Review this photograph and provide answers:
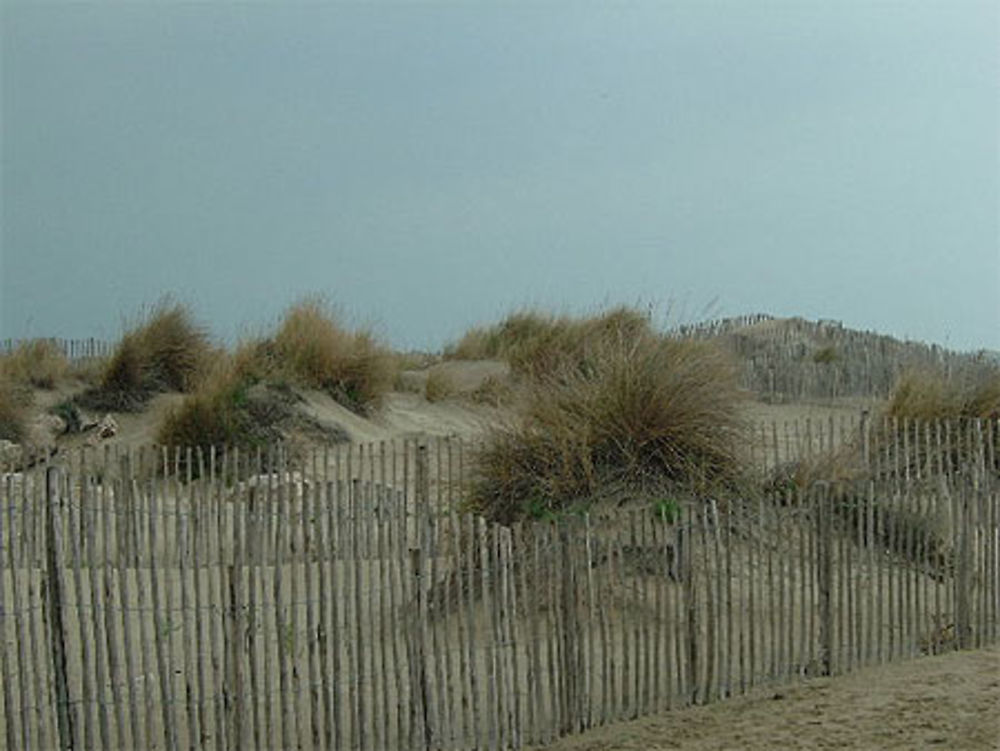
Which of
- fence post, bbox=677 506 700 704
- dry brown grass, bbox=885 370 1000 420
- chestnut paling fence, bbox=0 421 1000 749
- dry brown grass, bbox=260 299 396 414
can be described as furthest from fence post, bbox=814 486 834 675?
dry brown grass, bbox=260 299 396 414

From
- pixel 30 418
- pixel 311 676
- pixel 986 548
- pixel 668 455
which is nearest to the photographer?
pixel 311 676

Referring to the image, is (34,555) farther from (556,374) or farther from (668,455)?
(556,374)

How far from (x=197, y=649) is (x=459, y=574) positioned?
3.58 feet

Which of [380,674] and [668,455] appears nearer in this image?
[380,674]

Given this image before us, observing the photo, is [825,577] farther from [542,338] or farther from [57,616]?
[542,338]

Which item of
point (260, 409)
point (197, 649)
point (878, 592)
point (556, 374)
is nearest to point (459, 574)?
point (197, 649)

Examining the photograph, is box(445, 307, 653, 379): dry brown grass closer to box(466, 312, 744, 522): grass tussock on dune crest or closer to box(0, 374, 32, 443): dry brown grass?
box(466, 312, 744, 522): grass tussock on dune crest

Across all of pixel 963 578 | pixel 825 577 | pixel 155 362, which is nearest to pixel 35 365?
pixel 155 362

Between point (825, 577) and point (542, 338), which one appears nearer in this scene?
point (825, 577)

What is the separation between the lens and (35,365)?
16531 mm

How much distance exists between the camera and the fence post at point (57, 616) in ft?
16.1

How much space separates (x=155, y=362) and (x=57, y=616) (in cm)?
1120

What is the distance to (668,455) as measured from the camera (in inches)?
329

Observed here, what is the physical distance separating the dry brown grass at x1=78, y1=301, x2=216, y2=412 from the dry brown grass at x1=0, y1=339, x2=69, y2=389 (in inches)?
36.7
